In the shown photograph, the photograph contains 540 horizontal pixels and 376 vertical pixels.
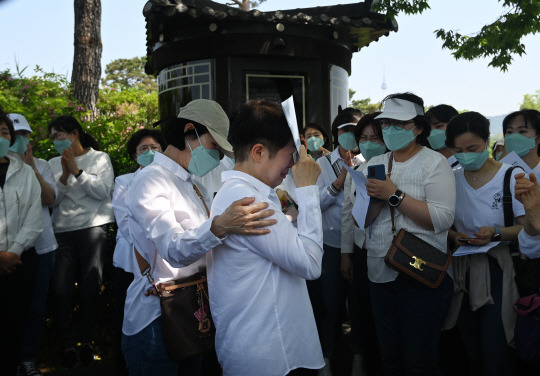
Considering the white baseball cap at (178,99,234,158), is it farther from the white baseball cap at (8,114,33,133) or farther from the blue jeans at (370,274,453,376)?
the white baseball cap at (8,114,33,133)

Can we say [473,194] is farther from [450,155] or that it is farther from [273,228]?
[273,228]

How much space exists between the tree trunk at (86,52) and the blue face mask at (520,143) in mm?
9118

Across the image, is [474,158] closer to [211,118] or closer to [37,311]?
[211,118]

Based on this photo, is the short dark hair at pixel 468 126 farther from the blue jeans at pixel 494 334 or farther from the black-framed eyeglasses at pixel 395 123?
the blue jeans at pixel 494 334

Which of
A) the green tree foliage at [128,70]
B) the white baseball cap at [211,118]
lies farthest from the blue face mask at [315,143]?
the green tree foliage at [128,70]

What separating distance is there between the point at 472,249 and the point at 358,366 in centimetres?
181

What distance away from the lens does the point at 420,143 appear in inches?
150

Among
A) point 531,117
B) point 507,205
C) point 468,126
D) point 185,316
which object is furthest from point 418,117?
point 185,316

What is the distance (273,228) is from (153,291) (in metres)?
0.81

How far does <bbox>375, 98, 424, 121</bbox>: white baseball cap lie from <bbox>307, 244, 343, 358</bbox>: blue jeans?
1.66m

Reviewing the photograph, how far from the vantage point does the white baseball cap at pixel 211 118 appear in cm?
263

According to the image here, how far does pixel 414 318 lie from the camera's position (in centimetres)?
327

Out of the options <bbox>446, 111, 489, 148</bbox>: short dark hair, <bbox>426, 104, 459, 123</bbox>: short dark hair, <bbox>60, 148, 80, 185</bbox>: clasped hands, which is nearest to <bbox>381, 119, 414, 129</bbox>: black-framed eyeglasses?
<bbox>446, 111, 489, 148</bbox>: short dark hair

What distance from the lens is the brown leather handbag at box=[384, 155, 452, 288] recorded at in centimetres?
321
